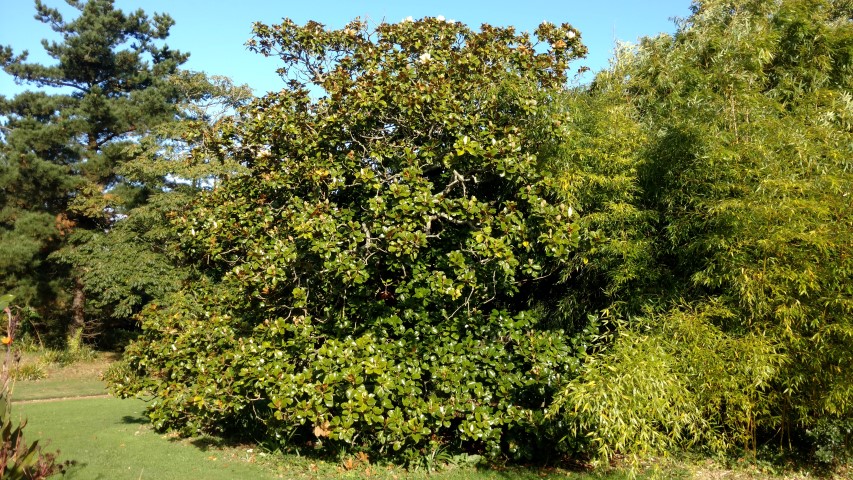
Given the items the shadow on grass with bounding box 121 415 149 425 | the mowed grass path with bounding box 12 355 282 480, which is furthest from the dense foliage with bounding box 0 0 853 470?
the shadow on grass with bounding box 121 415 149 425

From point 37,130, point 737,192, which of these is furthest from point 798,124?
point 37,130

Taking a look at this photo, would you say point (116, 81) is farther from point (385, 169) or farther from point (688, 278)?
point (688, 278)

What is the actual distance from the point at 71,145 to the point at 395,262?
1577 cm

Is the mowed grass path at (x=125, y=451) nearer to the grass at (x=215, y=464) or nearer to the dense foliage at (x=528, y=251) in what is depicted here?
the grass at (x=215, y=464)

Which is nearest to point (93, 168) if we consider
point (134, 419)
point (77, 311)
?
point (77, 311)

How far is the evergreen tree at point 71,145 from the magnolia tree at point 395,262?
38.6 ft

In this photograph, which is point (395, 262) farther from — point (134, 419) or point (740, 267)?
point (134, 419)

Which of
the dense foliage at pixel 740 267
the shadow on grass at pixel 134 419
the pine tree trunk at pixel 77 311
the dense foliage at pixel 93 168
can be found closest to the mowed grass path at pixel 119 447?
the shadow on grass at pixel 134 419

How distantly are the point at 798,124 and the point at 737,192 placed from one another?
114 centimetres

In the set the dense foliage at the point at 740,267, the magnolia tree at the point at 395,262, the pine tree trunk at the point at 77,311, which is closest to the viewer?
the dense foliage at the point at 740,267

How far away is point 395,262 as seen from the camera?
17.5ft

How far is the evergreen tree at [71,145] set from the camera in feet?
52.6

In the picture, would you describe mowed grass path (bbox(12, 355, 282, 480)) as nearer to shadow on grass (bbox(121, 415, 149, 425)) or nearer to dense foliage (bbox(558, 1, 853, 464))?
shadow on grass (bbox(121, 415, 149, 425))

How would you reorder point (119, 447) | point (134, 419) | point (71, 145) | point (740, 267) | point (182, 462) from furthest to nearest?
point (71, 145) < point (134, 419) < point (119, 447) < point (182, 462) < point (740, 267)
